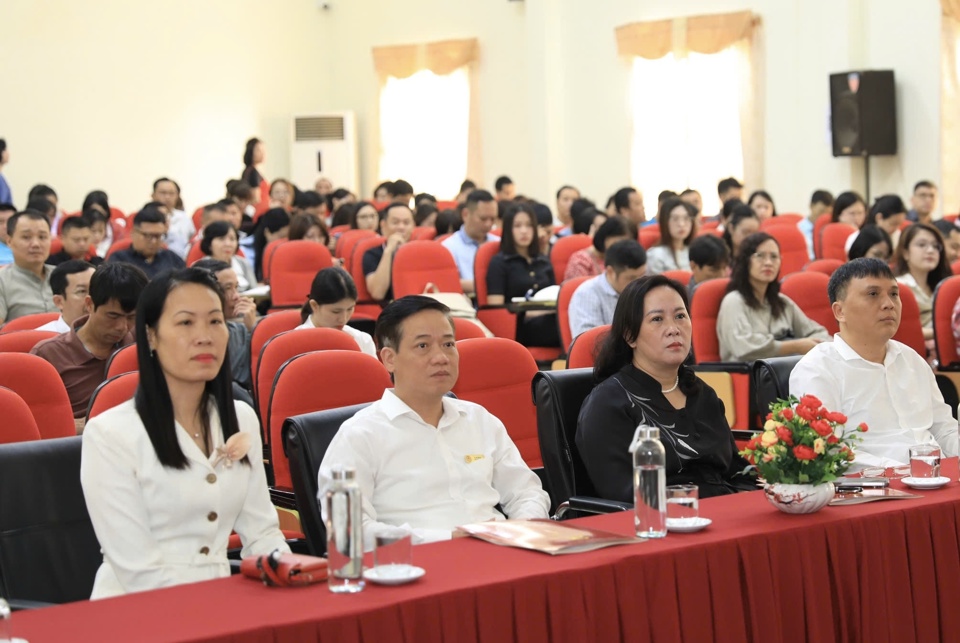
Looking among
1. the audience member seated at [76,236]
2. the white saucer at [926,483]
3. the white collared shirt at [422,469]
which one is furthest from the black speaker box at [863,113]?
the white collared shirt at [422,469]

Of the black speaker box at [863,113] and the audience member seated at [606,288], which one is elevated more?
the black speaker box at [863,113]

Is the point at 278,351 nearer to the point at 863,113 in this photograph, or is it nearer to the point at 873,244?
the point at 873,244

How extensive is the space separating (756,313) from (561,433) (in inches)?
99.3

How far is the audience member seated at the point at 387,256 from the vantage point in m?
7.80

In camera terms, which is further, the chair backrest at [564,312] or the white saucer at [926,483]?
the chair backrest at [564,312]

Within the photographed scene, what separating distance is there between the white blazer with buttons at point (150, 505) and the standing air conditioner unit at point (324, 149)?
13.1 meters

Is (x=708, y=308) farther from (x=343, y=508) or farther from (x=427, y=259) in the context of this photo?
(x=343, y=508)

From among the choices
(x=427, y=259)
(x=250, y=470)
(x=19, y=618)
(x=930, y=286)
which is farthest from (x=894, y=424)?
(x=427, y=259)

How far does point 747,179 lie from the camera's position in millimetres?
12758

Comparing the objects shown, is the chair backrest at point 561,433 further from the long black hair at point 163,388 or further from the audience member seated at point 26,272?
the audience member seated at point 26,272

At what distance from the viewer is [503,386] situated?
414 centimetres

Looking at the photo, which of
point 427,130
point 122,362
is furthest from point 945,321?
point 427,130

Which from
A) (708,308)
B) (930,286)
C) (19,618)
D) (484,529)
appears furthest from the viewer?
(930,286)

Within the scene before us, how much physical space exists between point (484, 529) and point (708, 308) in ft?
11.4
